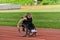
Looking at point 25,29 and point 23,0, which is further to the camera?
point 23,0

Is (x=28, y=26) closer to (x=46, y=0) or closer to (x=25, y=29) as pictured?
(x=25, y=29)

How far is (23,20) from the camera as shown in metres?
11.5

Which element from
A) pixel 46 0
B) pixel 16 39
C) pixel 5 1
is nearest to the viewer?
pixel 16 39

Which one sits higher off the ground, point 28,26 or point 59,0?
point 28,26

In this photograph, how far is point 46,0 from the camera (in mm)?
45125

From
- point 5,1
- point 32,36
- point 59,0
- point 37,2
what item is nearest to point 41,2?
point 37,2

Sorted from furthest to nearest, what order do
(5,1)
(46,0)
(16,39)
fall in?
(5,1) < (46,0) < (16,39)

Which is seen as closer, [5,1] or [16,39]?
[16,39]

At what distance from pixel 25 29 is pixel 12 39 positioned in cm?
77

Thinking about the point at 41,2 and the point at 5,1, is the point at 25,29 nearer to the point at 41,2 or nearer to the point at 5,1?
the point at 41,2

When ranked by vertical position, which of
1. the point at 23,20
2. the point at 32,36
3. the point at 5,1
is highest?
the point at 23,20

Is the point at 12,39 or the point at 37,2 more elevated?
the point at 12,39

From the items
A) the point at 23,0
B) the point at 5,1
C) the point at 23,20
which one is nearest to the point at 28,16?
the point at 23,20

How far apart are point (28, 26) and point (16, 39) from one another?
842 millimetres
